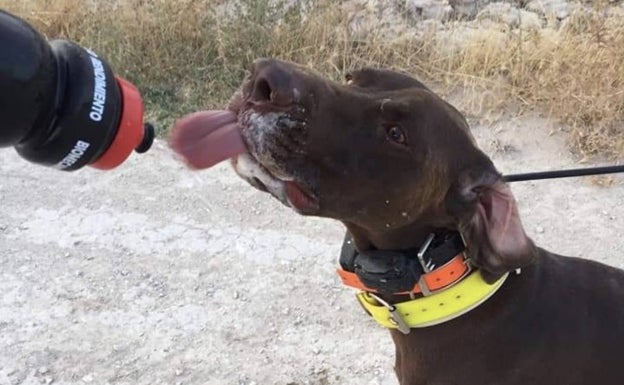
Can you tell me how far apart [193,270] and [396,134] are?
91.6 inches

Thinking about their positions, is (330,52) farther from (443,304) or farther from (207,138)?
(207,138)

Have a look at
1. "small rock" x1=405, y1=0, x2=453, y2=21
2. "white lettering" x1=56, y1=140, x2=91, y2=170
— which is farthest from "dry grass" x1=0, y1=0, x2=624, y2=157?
"white lettering" x1=56, y1=140, x2=91, y2=170

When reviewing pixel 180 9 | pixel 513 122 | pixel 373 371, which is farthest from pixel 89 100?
pixel 180 9

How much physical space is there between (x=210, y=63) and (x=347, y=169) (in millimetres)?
3821

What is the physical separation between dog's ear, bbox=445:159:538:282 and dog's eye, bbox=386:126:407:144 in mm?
253

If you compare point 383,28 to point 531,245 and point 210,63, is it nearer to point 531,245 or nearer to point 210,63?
point 210,63

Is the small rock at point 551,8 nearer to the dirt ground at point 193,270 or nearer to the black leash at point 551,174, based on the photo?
the dirt ground at point 193,270

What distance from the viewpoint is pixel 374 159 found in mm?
3100

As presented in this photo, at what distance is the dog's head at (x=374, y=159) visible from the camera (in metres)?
2.90

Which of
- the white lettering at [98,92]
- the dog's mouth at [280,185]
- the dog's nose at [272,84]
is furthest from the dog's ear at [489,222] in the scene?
the white lettering at [98,92]

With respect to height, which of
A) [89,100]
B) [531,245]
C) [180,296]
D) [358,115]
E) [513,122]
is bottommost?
[180,296]

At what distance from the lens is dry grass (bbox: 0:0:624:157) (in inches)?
245

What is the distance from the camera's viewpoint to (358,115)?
3.08m

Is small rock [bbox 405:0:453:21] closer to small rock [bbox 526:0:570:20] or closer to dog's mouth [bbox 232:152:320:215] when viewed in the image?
small rock [bbox 526:0:570:20]
